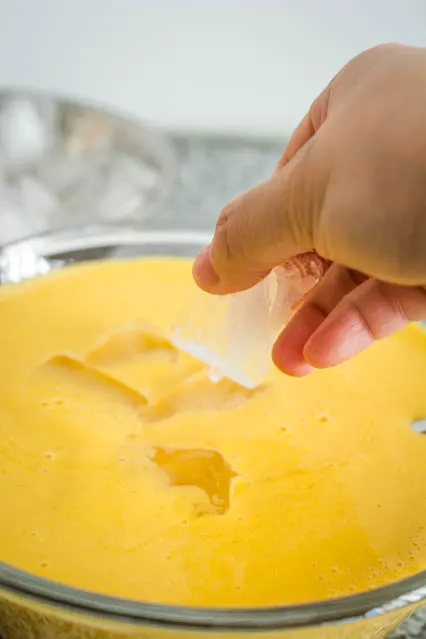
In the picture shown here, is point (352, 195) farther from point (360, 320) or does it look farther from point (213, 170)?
point (213, 170)

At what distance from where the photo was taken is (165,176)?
1.28 meters

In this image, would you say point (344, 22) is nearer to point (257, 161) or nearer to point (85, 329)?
point (257, 161)

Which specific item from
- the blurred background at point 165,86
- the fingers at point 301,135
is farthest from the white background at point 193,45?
the fingers at point 301,135

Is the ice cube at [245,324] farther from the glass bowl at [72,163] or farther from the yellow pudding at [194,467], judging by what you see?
the glass bowl at [72,163]

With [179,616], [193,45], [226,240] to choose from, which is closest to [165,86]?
[193,45]

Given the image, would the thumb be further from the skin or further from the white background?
the white background

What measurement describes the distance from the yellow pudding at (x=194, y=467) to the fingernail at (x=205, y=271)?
0.16m

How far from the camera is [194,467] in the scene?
0.67 metres

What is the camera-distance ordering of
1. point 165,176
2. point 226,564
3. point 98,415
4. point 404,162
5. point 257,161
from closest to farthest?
point 404,162 → point 226,564 → point 98,415 → point 165,176 → point 257,161

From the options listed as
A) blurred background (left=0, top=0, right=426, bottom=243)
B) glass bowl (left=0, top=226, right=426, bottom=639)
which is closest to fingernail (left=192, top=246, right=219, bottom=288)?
glass bowl (left=0, top=226, right=426, bottom=639)

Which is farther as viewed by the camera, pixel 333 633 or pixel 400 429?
pixel 400 429

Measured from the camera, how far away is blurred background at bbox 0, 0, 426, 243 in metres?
1.30

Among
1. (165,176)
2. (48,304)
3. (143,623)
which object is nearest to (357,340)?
(143,623)

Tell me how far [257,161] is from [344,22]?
0.94 ft
